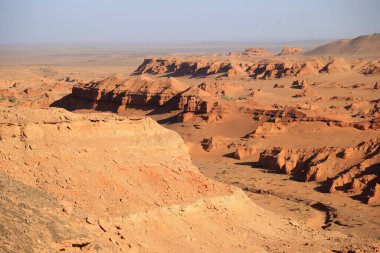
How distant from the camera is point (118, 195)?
1288 centimetres

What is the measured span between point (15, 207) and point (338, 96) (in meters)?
49.1

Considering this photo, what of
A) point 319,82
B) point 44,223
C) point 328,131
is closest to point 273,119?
point 328,131

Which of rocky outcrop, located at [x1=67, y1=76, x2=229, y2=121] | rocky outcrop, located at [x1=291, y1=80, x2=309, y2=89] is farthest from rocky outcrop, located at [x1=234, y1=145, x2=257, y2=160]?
rocky outcrop, located at [x1=291, y1=80, x2=309, y2=89]

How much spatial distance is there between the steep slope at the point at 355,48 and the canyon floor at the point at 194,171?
7427cm

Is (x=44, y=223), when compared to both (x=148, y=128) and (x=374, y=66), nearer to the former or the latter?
(x=148, y=128)

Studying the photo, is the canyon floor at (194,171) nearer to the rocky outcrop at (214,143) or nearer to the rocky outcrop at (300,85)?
the rocky outcrop at (214,143)

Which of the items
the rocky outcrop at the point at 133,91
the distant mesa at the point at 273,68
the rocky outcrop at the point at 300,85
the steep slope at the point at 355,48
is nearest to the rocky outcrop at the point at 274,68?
the distant mesa at the point at 273,68

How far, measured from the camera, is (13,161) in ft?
39.4

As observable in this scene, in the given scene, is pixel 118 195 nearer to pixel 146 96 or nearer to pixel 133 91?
pixel 146 96

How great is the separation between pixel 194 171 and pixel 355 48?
116 metres

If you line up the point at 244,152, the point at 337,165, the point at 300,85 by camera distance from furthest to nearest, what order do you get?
the point at 300,85 → the point at 244,152 → the point at 337,165

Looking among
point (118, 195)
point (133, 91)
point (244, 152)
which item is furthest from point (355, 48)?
point (118, 195)

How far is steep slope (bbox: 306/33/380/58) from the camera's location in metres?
119

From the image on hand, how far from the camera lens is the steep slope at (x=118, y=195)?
34.9 ft
